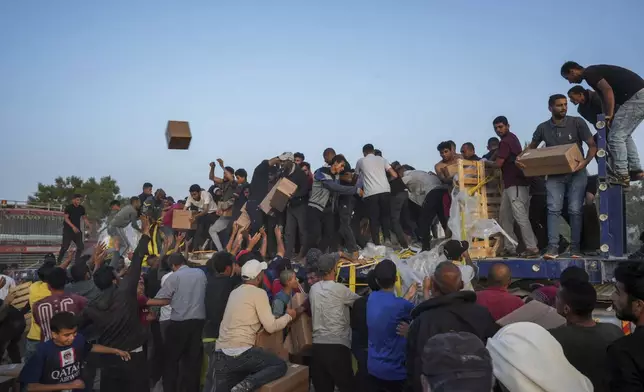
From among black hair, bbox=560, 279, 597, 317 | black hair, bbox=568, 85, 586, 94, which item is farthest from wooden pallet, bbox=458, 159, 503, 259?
black hair, bbox=560, 279, 597, 317

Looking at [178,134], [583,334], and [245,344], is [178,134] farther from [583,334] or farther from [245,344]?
[583,334]

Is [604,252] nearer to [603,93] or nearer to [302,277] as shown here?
[603,93]

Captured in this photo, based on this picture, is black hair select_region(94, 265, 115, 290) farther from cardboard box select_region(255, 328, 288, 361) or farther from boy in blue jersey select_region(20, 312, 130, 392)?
cardboard box select_region(255, 328, 288, 361)

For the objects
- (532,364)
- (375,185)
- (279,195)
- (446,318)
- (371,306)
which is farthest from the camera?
(279,195)

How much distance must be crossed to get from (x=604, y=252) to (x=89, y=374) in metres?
5.42

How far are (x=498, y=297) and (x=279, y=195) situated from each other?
5.48 meters

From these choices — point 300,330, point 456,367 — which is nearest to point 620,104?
point 300,330

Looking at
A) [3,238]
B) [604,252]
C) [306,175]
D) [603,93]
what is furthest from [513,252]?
[3,238]

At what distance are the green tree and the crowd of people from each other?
36942 millimetres

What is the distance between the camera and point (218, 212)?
11469 mm

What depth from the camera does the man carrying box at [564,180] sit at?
6.14 meters

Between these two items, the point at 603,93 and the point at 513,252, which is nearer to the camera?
the point at 603,93

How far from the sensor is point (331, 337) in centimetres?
544

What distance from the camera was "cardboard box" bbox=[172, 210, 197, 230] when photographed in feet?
38.8
